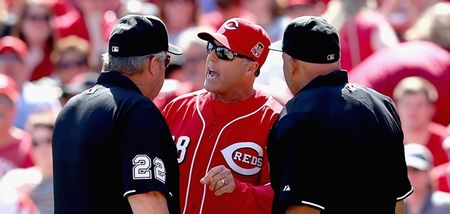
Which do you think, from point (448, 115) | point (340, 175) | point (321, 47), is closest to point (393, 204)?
point (340, 175)

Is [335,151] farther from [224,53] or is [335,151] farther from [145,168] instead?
[224,53]

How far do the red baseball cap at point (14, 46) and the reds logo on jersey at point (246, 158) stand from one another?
17.1 feet

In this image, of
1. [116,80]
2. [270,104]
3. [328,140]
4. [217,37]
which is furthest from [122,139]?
[270,104]

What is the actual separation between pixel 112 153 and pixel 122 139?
91 mm

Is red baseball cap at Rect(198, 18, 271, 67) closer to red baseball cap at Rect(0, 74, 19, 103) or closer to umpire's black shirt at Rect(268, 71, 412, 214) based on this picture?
umpire's black shirt at Rect(268, 71, 412, 214)

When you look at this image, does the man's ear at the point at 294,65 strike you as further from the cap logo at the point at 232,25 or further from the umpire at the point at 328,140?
the cap logo at the point at 232,25

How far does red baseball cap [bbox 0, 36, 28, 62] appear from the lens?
11188 mm

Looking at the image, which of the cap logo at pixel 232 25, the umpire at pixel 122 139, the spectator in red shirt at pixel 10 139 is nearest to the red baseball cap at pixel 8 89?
the spectator in red shirt at pixel 10 139

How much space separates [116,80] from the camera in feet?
18.6

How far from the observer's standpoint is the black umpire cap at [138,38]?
569 centimetres

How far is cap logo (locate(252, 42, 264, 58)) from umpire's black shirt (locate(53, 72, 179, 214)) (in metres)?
0.94

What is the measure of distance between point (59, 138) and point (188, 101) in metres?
1.01

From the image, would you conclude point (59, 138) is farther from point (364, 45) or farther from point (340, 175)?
point (364, 45)

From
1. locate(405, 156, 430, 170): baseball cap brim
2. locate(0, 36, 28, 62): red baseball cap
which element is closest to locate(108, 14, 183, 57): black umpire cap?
locate(405, 156, 430, 170): baseball cap brim
